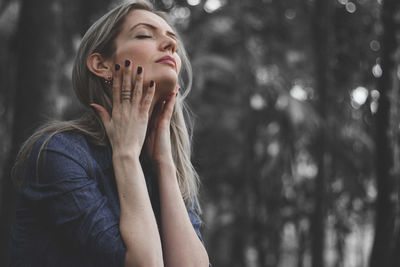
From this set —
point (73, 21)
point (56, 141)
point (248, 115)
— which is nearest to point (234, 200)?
point (248, 115)

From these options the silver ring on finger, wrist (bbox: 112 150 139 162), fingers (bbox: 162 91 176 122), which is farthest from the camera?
fingers (bbox: 162 91 176 122)

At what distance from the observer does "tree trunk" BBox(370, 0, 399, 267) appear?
344 centimetres

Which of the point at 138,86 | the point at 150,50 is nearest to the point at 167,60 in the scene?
the point at 150,50

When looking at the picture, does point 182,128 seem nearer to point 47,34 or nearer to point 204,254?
point 204,254

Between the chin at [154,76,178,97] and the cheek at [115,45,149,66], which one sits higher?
the cheek at [115,45,149,66]

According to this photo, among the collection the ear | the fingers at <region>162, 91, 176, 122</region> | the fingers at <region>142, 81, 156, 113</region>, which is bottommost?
the fingers at <region>162, 91, 176, 122</region>

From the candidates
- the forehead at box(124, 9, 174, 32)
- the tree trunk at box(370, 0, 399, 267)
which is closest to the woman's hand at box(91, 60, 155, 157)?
the forehead at box(124, 9, 174, 32)

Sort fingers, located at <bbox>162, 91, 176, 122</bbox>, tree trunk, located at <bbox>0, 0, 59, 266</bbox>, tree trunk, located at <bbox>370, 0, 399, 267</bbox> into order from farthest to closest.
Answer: tree trunk, located at <bbox>0, 0, 59, 266</bbox>, tree trunk, located at <bbox>370, 0, 399, 267</bbox>, fingers, located at <bbox>162, 91, 176, 122</bbox>

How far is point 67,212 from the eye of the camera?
1364mm

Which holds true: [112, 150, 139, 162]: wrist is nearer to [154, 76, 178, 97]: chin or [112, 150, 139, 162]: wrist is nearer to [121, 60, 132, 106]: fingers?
[121, 60, 132, 106]: fingers

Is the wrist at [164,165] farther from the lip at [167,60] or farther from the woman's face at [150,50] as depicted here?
the lip at [167,60]

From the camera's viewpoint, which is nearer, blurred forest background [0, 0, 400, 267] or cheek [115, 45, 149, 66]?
cheek [115, 45, 149, 66]

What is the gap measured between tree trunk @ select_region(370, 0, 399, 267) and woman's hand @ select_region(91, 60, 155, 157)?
8.62 feet

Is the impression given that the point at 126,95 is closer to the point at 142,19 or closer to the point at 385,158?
the point at 142,19
